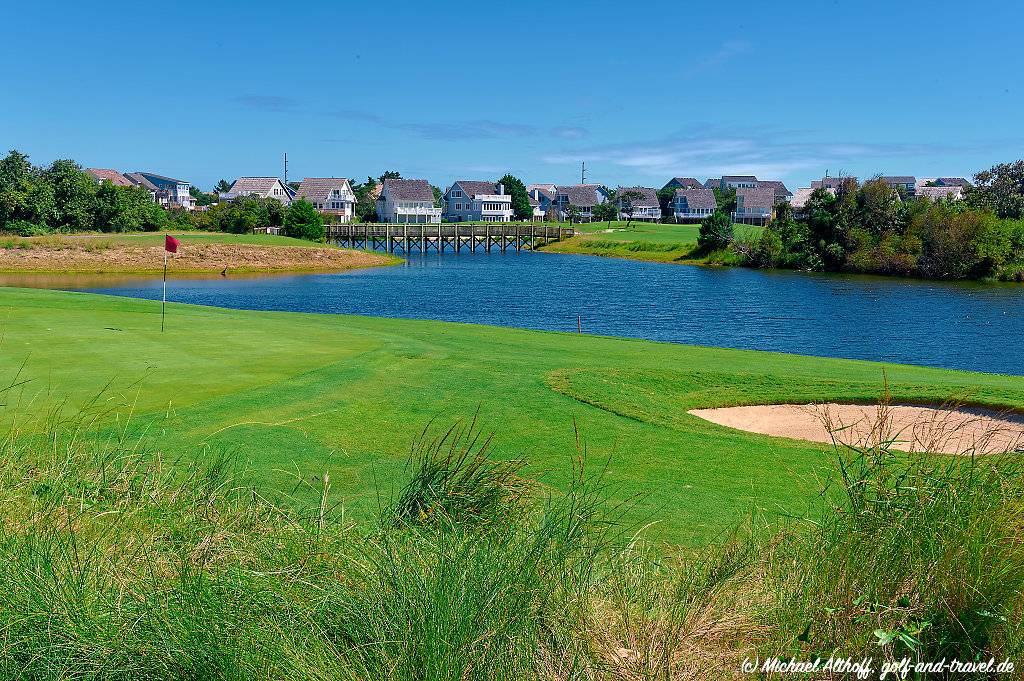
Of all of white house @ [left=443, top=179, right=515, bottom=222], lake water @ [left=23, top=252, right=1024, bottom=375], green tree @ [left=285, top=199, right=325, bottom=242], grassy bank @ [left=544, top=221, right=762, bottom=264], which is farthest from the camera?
white house @ [left=443, top=179, right=515, bottom=222]

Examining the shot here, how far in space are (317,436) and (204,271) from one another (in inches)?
2640

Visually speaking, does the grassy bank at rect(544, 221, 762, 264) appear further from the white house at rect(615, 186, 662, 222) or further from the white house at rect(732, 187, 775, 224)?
the white house at rect(615, 186, 662, 222)

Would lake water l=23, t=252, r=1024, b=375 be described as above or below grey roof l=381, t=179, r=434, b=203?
below

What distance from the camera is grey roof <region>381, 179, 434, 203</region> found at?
13762 cm

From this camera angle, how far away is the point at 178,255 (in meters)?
74.6

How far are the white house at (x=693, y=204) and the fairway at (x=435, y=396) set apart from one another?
447 ft

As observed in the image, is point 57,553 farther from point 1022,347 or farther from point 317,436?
point 1022,347

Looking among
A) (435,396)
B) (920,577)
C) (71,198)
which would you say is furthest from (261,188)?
(920,577)

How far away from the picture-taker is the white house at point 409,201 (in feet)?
452

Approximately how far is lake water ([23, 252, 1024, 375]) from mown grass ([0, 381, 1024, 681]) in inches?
1092

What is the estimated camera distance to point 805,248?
262 feet

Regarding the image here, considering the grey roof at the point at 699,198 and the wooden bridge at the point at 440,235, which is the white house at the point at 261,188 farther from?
the grey roof at the point at 699,198

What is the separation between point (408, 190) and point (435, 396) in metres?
128

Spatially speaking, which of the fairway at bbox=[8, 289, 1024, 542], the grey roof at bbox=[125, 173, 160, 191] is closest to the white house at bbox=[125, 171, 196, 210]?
the grey roof at bbox=[125, 173, 160, 191]
